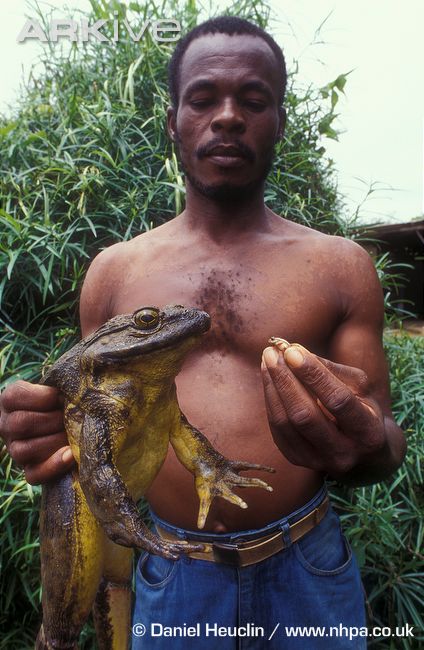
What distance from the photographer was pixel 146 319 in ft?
3.58

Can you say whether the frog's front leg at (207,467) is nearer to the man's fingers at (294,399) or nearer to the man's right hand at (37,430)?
the man's fingers at (294,399)

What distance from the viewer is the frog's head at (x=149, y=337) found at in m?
1.07

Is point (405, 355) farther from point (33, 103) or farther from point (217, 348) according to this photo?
point (33, 103)

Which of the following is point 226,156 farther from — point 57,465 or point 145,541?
point 145,541

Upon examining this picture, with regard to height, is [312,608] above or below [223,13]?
below

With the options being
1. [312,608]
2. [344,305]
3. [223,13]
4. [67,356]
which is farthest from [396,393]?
[223,13]

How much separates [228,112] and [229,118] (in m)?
0.03

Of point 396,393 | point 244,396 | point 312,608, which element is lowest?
point 396,393

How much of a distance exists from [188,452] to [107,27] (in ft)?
11.5

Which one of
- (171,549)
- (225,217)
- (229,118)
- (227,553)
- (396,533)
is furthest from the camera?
(396,533)

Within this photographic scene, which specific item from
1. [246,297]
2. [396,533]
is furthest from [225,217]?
[396,533]

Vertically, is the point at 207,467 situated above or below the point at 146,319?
below

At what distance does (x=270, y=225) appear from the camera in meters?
2.09

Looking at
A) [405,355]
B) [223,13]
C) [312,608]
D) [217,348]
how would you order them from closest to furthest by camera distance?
[312,608] → [217,348] → [405,355] → [223,13]
